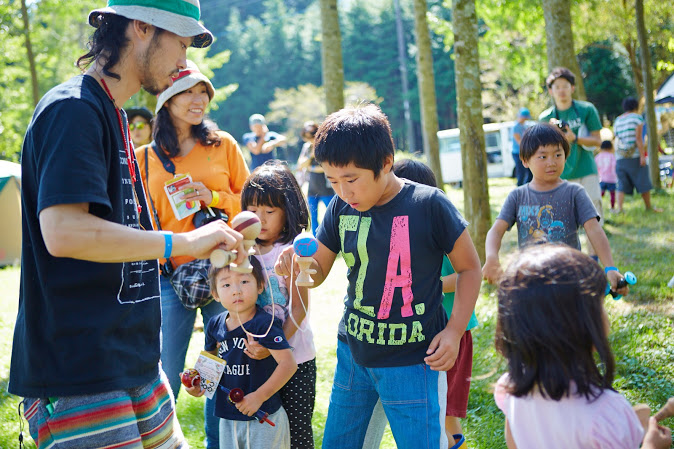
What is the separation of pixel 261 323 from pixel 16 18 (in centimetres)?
1503

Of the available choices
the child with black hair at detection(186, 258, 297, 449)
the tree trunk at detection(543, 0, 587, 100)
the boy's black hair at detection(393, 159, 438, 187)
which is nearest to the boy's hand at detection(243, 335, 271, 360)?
the child with black hair at detection(186, 258, 297, 449)

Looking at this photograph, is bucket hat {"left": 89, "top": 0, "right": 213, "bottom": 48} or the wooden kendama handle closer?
the wooden kendama handle

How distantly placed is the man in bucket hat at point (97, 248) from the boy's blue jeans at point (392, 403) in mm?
770

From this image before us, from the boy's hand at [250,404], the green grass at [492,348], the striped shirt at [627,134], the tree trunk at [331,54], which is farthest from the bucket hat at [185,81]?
the striped shirt at [627,134]

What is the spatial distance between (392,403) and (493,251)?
150 cm

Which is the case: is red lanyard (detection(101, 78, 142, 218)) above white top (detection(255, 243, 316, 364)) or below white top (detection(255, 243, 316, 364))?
above

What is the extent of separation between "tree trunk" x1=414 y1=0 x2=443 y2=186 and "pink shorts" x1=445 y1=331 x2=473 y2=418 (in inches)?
370

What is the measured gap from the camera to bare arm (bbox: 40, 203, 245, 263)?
181 centimetres

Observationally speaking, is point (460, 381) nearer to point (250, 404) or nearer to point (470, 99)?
point (250, 404)

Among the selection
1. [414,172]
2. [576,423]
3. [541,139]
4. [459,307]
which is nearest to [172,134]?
[414,172]

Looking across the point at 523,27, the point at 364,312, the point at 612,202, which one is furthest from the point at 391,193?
the point at 523,27

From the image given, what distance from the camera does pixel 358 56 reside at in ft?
205

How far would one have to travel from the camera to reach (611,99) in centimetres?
3628

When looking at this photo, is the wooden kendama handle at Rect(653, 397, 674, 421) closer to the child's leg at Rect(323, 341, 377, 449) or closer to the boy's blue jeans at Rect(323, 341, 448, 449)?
the boy's blue jeans at Rect(323, 341, 448, 449)
